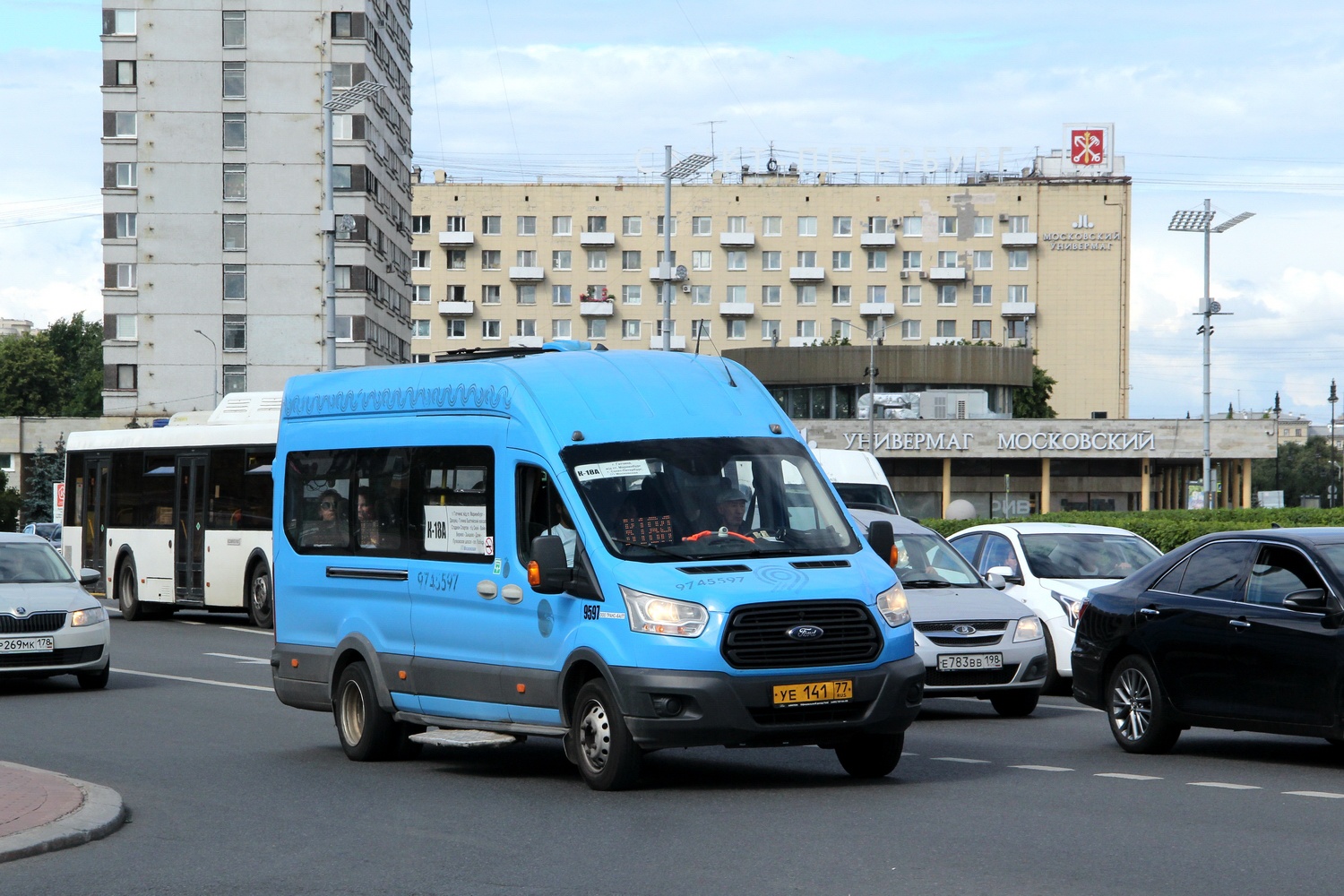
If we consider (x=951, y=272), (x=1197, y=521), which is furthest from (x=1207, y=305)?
(x=951, y=272)

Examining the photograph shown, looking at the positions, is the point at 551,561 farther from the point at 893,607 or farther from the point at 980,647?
the point at 980,647

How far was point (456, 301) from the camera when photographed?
130 m

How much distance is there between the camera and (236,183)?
8412cm

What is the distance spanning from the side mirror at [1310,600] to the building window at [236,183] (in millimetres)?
77506

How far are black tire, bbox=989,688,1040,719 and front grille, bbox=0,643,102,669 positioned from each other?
908 cm

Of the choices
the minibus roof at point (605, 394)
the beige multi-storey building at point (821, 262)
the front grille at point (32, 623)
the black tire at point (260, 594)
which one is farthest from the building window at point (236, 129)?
the minibus roof at point (605, 394)

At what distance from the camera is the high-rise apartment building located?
8331 cm

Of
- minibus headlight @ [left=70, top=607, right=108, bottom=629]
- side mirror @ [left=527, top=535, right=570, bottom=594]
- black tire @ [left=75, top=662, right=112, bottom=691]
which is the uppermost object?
side mirror @ [left=527, top=535, right=570, bottom=594]

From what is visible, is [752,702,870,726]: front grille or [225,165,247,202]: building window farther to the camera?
[225,165,247,202]: building window

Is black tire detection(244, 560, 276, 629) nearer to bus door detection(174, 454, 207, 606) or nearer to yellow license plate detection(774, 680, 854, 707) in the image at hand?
bus door detection(174, 454, 207, 606)

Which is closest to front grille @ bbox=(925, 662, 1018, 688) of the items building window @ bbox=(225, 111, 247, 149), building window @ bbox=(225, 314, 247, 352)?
building window @ bbox=(225, 314, 247, 352)

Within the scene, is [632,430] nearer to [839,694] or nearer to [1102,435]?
[839,694]

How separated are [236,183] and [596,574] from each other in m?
77.3

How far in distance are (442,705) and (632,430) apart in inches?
90.0
